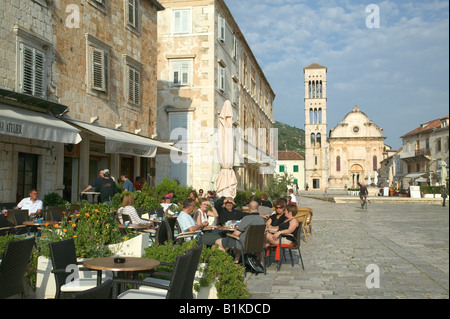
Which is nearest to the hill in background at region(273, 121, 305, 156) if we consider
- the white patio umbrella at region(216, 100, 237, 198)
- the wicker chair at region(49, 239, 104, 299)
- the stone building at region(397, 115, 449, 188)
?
the stone building at region(397, 115, 449, 188)

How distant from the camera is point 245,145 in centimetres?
3384

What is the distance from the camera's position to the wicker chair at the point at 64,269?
4383 millimetres

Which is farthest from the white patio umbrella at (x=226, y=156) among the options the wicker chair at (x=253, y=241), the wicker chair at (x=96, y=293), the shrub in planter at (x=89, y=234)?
the wicker chair at (x=96, y=293)

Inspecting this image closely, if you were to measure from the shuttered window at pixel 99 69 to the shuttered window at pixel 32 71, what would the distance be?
2.25m

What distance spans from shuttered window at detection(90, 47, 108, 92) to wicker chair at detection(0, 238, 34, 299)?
9.75m

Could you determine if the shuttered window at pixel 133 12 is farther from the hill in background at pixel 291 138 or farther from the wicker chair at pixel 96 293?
the hill in background at pixel 291 138

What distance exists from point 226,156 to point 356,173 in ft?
222

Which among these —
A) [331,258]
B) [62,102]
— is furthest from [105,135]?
[331,258]

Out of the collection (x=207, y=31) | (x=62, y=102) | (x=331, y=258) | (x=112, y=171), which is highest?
(x=207, y=31)

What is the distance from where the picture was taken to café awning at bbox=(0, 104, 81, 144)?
877 centimetres

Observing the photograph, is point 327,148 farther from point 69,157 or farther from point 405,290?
point 405,290

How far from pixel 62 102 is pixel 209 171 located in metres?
11.6

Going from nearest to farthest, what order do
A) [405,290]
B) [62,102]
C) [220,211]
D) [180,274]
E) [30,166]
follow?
[180,274], [405,290], [220,211], [30,166], [62,102]

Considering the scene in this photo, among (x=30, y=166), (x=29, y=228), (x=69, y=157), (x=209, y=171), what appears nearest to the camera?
(x=29, y=228)
